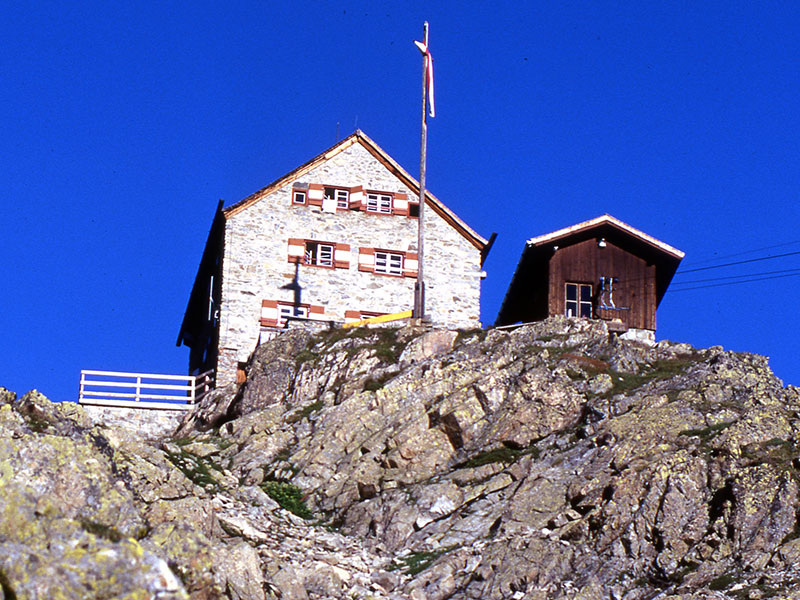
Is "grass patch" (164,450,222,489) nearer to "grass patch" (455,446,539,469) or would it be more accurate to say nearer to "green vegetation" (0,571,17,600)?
"grass patch" (455,446,539,469)

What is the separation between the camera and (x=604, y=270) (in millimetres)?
45094

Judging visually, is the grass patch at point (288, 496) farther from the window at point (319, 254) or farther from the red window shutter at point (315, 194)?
the red window shutter at point (315, 194)

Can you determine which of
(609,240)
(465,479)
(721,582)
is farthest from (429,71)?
(721,582)

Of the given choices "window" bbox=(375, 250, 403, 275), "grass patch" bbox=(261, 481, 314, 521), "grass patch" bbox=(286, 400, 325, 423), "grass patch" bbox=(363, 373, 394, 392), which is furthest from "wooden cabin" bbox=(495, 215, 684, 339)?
"grass patch" bbox=(261, 481, 314, 521)

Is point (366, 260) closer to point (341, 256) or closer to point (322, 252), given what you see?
point (341, 256)

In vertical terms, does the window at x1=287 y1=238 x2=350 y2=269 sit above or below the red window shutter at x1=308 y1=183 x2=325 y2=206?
below

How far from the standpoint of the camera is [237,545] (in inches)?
915

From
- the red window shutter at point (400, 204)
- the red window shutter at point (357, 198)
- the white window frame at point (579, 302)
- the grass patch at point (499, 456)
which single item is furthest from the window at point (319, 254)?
the grass patch at point (499, 456)

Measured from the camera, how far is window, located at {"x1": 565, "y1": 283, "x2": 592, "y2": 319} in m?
44.7

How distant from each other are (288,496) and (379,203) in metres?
20.7

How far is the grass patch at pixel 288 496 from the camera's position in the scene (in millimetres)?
28484

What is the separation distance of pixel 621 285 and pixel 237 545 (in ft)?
84.6

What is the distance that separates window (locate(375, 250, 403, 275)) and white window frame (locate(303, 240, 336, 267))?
1958mm

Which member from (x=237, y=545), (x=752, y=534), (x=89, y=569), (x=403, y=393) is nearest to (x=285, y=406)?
(x=403, y=393)
